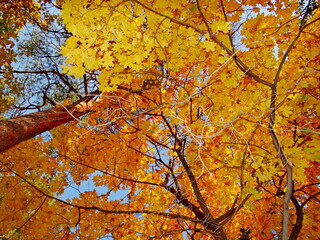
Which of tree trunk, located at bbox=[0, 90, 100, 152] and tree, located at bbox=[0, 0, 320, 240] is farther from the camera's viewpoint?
tree trunk, located at bbox=[0, 90, 100, 152]

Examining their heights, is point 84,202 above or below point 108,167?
below

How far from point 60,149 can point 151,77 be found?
98.1 inches

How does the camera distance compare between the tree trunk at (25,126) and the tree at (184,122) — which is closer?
the tree at (184,122)

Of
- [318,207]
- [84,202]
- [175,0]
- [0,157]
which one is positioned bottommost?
[84,202]

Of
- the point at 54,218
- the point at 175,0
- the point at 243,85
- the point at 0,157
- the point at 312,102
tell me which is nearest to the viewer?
the point at 175,0

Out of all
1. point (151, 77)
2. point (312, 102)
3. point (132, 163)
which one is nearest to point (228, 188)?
point (132, 163)

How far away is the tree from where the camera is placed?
2.29 metres

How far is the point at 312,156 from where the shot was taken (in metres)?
2.60

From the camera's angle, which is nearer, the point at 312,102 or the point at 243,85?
the point at 312,102

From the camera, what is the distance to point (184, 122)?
2566 millimetres

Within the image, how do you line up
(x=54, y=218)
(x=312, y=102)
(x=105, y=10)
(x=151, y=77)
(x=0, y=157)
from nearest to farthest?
(x=105, y=10) → (x=312, y=102) → (x=151, y=77) → (x=54, y=218) → (x=0, y=157)

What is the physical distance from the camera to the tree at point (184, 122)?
229 cm

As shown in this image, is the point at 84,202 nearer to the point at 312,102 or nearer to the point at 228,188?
the point at 228,188

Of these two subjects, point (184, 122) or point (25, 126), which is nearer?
point (184, 122)
